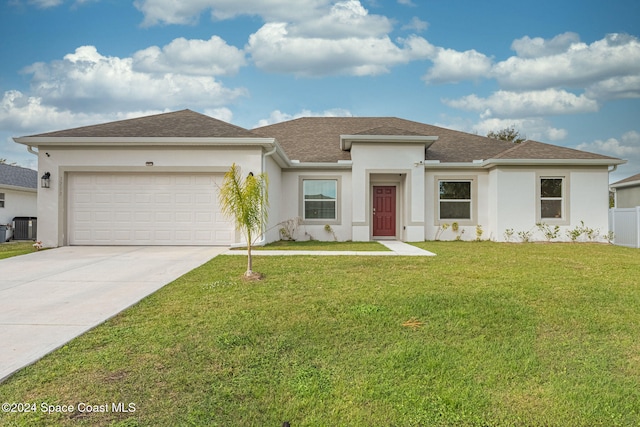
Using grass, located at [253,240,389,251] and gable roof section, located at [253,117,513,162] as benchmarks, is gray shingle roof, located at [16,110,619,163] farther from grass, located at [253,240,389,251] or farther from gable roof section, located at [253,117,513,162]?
grass, located at [253,240,389,251]

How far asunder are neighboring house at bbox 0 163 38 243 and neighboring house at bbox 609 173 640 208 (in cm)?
3065

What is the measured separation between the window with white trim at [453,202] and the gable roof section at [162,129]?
317 inches

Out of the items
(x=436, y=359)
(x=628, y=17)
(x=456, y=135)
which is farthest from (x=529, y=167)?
(x=436, y=359)

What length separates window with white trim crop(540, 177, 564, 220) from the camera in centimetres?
1419

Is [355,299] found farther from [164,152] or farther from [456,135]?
[456,135]

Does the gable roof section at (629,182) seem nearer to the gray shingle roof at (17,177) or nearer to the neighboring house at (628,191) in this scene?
the neighboring house at (628,191)

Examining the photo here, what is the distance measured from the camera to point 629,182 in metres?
18.7

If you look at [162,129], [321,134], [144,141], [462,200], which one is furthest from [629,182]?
[144,141]

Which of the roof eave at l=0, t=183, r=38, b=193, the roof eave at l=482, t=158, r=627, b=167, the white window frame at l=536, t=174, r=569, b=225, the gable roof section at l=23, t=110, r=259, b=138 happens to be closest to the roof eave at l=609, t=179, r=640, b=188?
the roof eave at l=482, t=158, r=627, b=167

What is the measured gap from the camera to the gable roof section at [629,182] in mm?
18281

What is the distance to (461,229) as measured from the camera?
14.7 meters

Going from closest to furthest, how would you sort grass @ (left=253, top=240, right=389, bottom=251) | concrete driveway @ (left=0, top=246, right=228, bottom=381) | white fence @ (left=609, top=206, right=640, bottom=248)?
concrete driveway @ (left=0, top=246, right=228, bottom=381)
grass @ (left=253, top=240, right=389, bottom=251)
white fence @ (left=609, top=206, right=640, bottom=248)

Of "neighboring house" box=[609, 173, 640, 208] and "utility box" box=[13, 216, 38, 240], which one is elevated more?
"neighboring house" box=[609, 173, 640, 208]

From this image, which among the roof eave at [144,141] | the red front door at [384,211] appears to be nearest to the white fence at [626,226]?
the red front door at [384,211]
